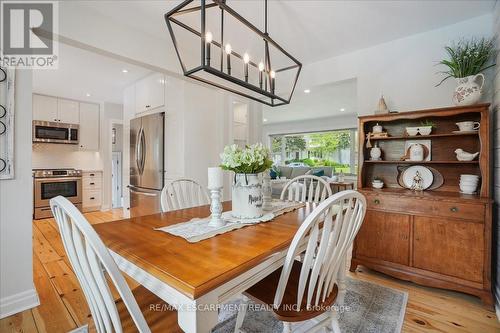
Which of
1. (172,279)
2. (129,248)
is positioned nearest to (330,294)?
(172,279)

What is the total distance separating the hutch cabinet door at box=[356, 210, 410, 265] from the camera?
2164 millimetres

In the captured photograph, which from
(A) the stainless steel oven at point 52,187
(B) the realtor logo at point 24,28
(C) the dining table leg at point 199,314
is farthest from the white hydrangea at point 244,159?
(A) the stainless steel oven at point 52,187

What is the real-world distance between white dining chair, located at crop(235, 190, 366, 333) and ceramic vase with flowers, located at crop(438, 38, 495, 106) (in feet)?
5.79

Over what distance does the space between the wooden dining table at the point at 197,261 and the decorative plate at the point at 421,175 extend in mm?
1808

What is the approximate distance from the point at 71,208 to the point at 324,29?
2550 millimetres

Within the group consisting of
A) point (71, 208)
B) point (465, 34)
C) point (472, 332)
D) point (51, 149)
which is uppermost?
point (465, 34)

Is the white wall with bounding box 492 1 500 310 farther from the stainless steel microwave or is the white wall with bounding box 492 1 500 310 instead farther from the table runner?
the stainless steel microwave

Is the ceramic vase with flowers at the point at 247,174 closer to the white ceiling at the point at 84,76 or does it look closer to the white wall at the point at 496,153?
the white wall at the point at 496,153

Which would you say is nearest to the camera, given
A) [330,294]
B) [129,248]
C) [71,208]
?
[71,208]

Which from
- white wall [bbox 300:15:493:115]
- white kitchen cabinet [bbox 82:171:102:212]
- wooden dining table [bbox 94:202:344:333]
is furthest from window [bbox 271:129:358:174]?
wooden dining table [bbox 94:202:344:333]

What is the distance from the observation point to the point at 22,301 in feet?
5.87

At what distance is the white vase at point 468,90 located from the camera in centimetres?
202

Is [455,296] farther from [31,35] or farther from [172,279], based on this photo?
[31,35]

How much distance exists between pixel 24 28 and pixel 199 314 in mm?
2311
